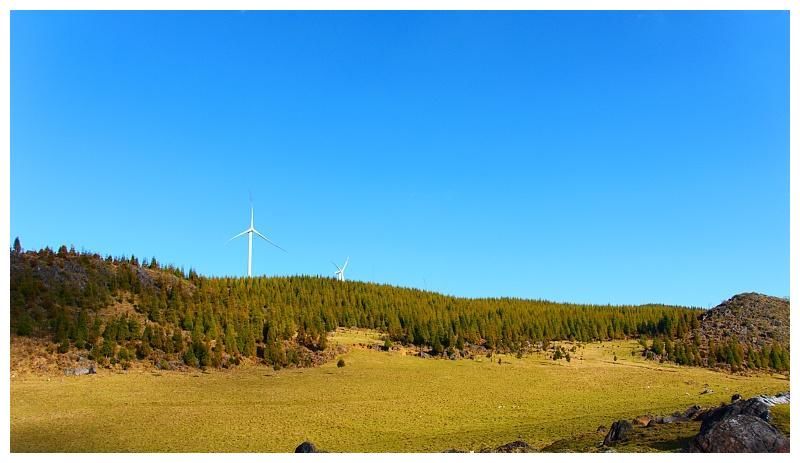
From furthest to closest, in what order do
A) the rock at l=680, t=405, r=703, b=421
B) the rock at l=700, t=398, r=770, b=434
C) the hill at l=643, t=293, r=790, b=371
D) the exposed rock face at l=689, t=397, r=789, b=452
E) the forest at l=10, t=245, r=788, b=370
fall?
1. the hill at l=643, t=293, r=790, b=371
2. the forest at l=10, t=245, r=788, b=370
3. the rock at l=680, t=405, r=703, b=421
4. the rock at l=700, t=398, r=770, b=434
5. the exposed rock face at l=689, t=397, r=789, b=452

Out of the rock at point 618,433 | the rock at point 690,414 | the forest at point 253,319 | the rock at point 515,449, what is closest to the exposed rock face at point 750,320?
the forest at point 253,319

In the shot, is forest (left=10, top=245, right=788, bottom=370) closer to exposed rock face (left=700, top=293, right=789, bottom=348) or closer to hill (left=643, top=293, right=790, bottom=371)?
hill (left=643, top=293, right=790, bottom=371)

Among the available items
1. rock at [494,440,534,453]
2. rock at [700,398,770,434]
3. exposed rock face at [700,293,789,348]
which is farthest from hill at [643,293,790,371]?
rock at [494,440,534,453]

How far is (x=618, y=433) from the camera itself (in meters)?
16.2

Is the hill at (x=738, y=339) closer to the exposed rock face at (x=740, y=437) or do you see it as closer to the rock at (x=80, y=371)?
the exposed rock face at (x=740, y=437)

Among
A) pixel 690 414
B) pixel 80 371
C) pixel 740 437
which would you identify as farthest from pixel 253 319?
pixel 740 437

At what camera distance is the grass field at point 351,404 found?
17953 millimetres

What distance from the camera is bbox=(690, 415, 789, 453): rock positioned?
510 inches

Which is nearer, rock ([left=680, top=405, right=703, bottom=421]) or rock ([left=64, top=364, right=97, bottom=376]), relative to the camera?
rock ([left=680, top=405, right=703, bottom=421])

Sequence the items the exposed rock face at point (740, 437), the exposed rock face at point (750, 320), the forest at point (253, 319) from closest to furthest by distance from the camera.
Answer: the exposed rock face at point (740, 437), the forest at point (253, 319), the exposed rock face at point (750, 320)

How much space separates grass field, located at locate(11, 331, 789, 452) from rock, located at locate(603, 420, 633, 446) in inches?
72.6

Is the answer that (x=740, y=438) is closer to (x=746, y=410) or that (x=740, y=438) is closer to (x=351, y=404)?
(x=746, y=410)

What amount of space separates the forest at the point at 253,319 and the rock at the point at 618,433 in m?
22.9
